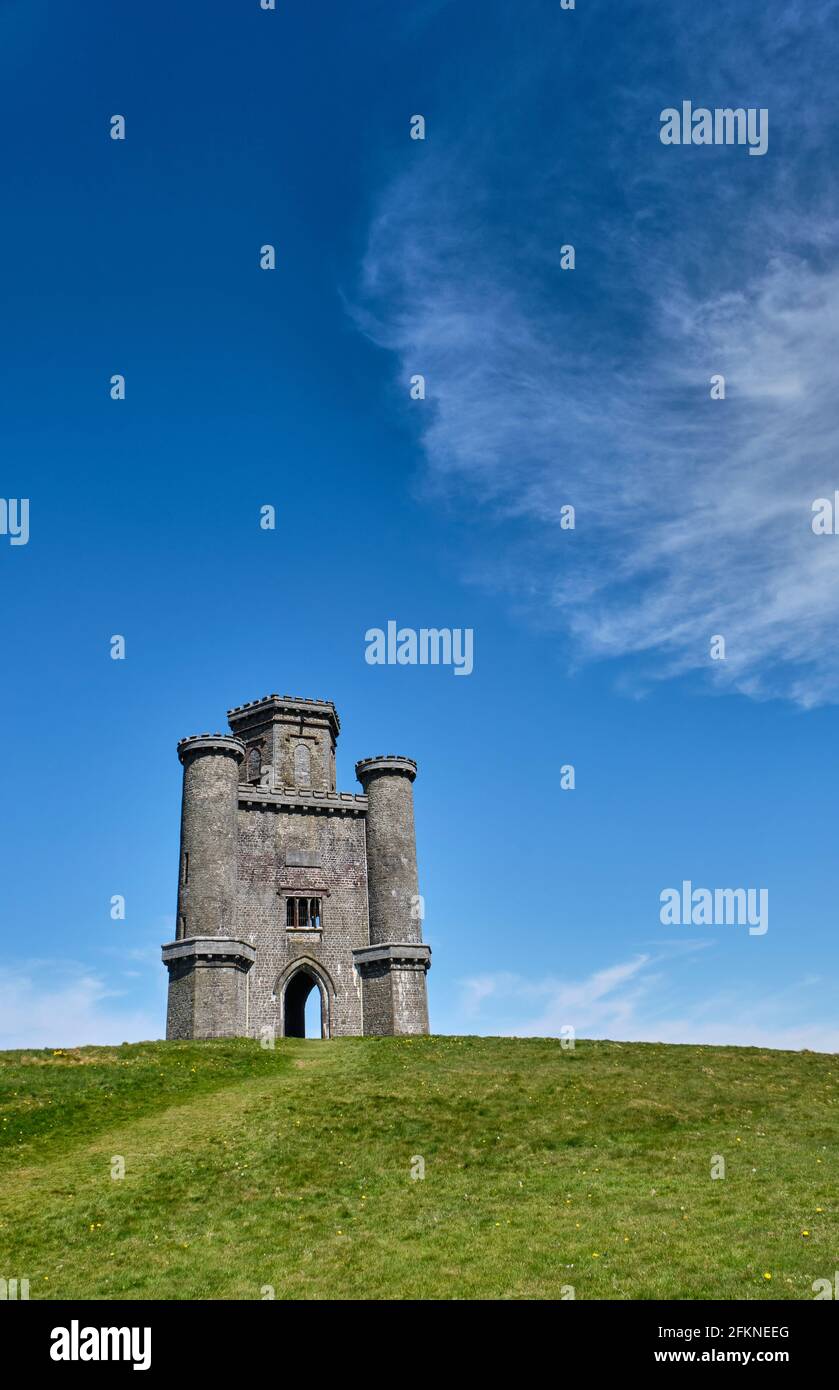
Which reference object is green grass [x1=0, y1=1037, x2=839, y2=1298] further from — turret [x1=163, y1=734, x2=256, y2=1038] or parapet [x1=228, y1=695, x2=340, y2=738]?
parapet [x1=228, y1=695, x2=340, y2=738]

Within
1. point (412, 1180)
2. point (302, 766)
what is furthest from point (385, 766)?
point (412, 1180)

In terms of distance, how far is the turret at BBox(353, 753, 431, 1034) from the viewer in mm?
53000

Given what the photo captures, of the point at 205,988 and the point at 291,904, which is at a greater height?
the point at 291,904

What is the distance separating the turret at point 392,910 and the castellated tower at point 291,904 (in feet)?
0.19

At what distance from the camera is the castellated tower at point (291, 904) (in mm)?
50594

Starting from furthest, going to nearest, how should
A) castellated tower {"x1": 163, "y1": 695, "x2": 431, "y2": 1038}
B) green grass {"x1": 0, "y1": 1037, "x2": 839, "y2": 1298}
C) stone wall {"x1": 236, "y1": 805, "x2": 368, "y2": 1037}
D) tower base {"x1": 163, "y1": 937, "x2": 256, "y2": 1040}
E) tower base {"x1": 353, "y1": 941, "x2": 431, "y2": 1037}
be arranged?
stone wall {"x1": 236, "y1": 805, "x2": 368, "y2": 1037}, tower base {"x1": 353, "y1": 941, "x2": 431, "y2": 1037}, castellated tower {"x1": 163, "y1": 695, "x2": 431, "y2": 1038}, tower base {"x1": 163, "y1": 937, "x2": 256, "y2": 1040}, green grass {"x1": 0, "y1": 1037, "x2": 839, "y2": 1298}

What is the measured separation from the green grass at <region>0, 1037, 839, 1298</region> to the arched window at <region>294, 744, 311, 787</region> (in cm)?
2185

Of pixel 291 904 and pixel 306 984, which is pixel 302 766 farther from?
pixel 306 984

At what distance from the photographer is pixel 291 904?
184 ft

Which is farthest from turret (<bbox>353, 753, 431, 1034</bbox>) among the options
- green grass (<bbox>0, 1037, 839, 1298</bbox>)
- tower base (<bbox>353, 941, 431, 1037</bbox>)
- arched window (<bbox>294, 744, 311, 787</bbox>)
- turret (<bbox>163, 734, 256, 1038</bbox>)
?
green grass (<bbox>0, 1037, 839, 1298</bbox>)

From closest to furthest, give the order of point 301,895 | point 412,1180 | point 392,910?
point 412,1180 → point 392,910 → point 301,895

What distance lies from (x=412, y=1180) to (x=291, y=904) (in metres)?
32.1

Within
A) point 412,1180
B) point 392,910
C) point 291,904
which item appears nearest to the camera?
point 412,1180
